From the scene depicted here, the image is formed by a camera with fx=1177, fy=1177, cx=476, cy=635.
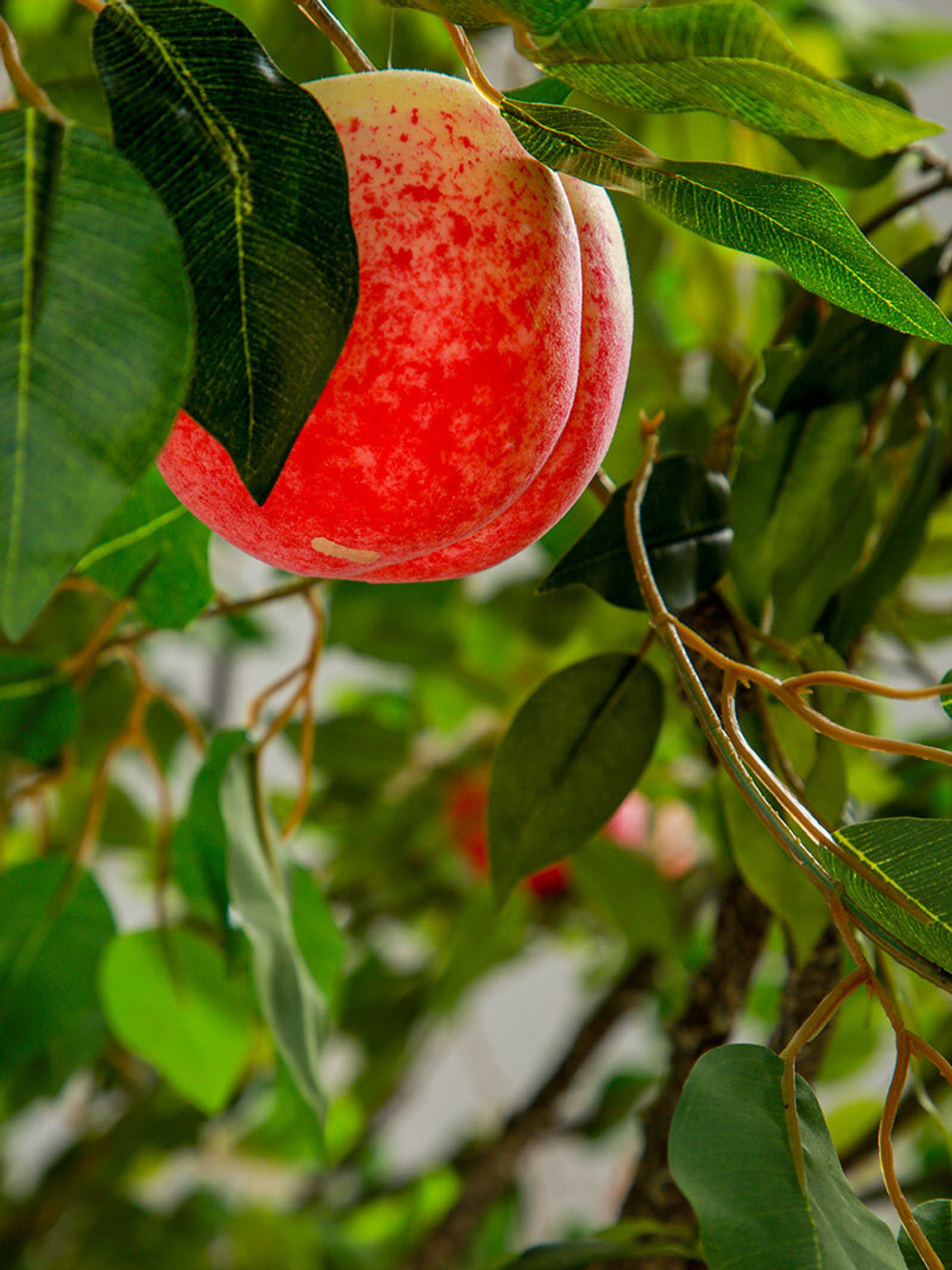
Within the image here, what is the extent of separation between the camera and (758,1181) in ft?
0.63

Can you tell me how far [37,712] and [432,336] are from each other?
299 millimetres

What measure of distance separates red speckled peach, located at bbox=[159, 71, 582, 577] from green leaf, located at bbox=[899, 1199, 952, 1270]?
0.52 ft

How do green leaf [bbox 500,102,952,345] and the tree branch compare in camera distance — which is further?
the tree branch

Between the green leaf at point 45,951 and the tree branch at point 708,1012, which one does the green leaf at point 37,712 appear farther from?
the tree branch at point 708,1012

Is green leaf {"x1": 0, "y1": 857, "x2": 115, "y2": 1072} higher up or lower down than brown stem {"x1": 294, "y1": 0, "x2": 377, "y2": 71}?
lower down

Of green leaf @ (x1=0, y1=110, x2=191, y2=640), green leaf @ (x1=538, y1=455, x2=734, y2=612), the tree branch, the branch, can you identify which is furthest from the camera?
the branch

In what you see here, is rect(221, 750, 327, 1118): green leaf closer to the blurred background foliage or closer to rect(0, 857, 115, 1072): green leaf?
the blurred background foliage

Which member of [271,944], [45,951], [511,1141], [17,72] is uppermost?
[17,72]

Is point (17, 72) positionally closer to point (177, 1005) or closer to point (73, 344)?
point (73, 344)

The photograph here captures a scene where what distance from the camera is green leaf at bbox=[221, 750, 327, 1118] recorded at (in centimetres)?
30

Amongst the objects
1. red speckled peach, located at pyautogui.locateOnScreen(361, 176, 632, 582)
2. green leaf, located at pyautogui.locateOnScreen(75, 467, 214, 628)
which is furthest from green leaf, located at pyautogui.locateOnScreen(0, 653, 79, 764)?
red speckled peach, located at pyautogui.locateOnScreen(361, 176, 632, 582)

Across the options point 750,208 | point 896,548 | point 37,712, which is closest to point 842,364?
point 896,548

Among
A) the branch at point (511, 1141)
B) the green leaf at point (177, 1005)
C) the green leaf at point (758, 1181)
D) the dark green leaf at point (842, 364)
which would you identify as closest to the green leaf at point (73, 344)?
the green leaf at point (758, 1181)

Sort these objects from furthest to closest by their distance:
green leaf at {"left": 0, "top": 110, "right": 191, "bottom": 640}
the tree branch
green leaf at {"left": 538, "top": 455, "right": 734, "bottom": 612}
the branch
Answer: the branch → the tree branch → green leaf at {"left": 538, "top": 455, "right": 734, "bottom": 612} → green leaf at {"left": 0, "top": 110, "right": 191, "bottom": 640}
